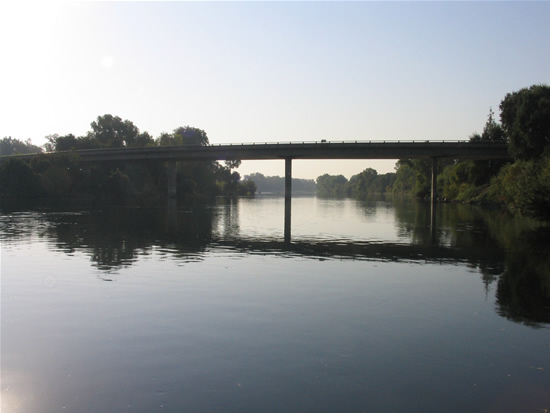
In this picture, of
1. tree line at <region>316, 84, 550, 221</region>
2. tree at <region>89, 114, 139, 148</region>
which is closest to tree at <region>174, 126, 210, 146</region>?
tree at <region>89, 114, 139, 148</region>

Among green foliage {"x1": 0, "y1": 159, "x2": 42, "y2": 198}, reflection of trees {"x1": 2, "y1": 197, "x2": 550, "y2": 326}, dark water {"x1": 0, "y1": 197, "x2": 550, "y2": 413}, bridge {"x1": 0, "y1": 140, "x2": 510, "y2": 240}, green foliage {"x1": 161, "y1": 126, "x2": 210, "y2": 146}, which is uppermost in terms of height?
green foliage {"x1": 161, "y1": 126, "x2": 210, "y2": 146}

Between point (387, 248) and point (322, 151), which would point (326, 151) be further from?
point (387, 248)

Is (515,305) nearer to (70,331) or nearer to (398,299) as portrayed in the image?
(398,299)

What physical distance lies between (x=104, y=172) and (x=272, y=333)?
127543mm

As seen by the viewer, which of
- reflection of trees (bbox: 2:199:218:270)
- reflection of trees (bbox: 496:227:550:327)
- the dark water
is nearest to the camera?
the dark water

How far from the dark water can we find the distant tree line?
95025mm

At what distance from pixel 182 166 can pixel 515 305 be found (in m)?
150

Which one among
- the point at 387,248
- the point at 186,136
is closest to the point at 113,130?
the point at 186,136

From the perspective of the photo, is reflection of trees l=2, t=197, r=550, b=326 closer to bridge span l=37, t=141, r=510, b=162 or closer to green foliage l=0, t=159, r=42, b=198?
bridge span l=37, t=141, r=510, b=162

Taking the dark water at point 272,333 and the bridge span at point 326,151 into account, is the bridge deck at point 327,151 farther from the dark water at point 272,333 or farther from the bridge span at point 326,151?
the dark water at point 272,333

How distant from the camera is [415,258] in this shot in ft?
82.8

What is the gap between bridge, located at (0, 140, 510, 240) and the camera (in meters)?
95.1

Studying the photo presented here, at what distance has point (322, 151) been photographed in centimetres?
10175

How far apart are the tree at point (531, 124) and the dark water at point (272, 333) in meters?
61.4
